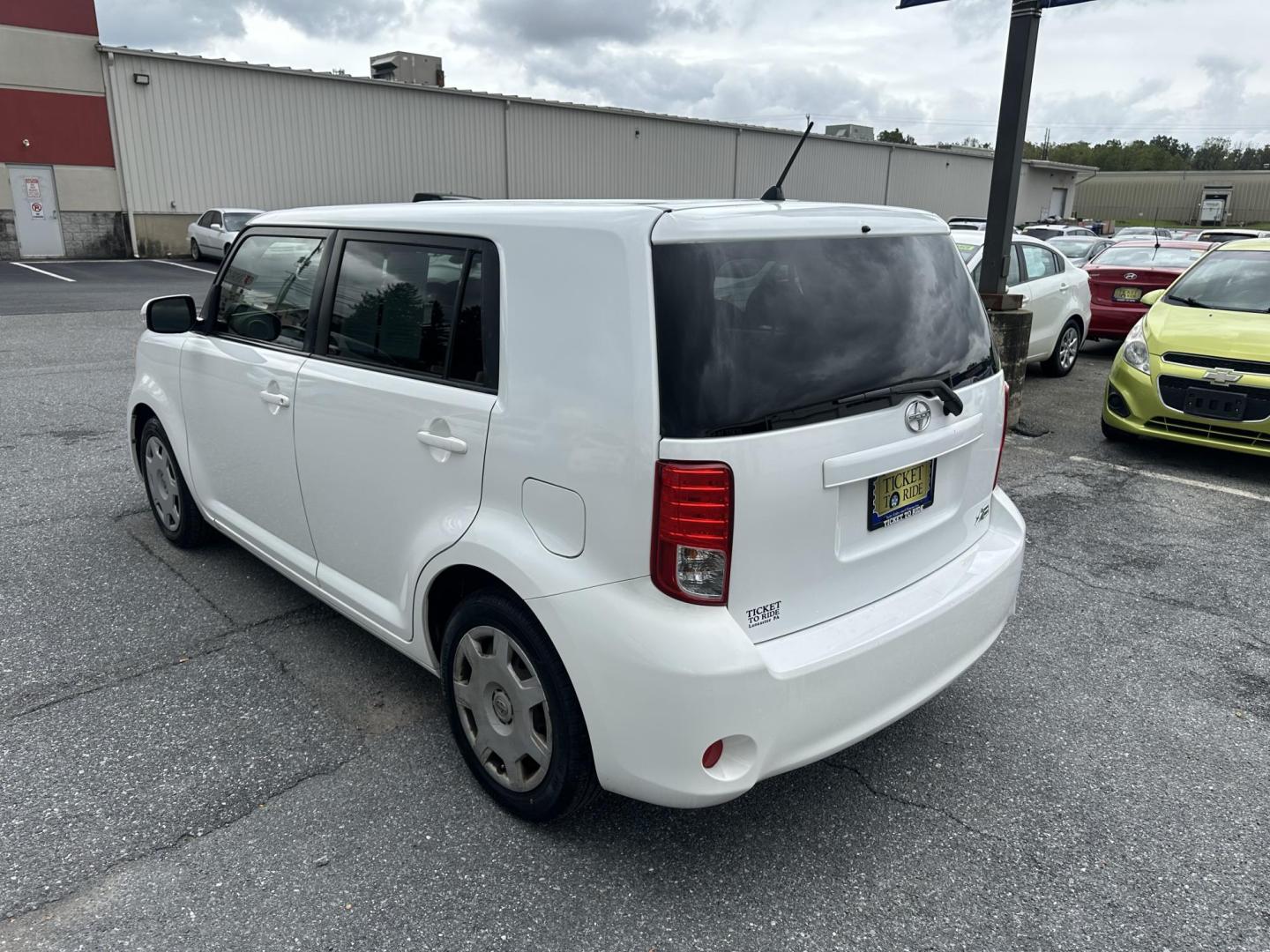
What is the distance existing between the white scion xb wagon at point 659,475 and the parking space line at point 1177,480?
4.00 m

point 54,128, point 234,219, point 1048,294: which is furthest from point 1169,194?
point 54,128

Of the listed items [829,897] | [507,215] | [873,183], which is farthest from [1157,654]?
[873,183]

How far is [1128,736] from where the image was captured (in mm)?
3273

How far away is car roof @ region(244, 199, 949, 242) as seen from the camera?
2.26 meters

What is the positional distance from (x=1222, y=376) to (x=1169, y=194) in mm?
89235

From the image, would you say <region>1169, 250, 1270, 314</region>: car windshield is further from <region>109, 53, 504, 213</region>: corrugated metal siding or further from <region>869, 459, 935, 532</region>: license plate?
<region>109, 53, 504, 213</region>: corrugated metal siding

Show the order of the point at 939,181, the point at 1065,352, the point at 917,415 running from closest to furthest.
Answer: the point at 917,415 < the point at 1065,352 < the point at 939,181

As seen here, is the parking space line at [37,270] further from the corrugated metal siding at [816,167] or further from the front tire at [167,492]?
the corrugated metal siding at [816,167]

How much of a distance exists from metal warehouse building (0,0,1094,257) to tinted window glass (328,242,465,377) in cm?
1629

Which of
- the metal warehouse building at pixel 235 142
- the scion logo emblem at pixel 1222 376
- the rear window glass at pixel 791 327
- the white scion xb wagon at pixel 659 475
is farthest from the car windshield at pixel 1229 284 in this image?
the metal warehouse building at pixel 235 142

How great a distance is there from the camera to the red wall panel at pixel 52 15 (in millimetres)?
22609

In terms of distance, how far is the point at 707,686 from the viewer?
217cm

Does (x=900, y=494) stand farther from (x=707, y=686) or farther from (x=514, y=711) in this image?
(x=514, y=711)

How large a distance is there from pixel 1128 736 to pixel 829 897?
1.49 metres
